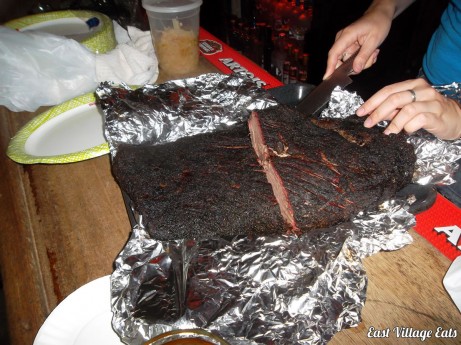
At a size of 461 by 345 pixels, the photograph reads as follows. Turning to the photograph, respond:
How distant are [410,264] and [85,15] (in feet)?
11.1

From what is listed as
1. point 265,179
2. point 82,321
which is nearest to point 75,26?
point 265,179

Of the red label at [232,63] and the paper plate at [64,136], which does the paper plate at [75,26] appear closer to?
the paper plate at [64,136]

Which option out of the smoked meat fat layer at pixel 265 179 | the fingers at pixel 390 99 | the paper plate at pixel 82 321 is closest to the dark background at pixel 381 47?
the fingers at pixel 390 99

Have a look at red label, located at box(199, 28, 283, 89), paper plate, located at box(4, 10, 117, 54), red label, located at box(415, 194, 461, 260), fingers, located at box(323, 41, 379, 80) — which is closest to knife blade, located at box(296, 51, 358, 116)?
fingers, located at box(323, 41, 379, 80)

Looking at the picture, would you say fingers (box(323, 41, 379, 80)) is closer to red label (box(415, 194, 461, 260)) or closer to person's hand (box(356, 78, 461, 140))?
person's hand (box(356, 78, 461, 140))

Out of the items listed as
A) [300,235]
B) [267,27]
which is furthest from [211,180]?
[267,27]

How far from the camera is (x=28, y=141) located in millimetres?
2043

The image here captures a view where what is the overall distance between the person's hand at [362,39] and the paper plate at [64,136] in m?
1.51

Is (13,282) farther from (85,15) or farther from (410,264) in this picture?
(85,15)

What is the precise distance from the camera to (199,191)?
1.42 m

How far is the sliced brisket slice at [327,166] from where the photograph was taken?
4.62 ft

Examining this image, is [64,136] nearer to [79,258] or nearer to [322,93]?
[79,258]

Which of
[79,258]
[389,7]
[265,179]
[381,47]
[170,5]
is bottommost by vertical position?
[381,47]

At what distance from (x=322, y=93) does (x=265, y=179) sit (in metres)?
0.76
